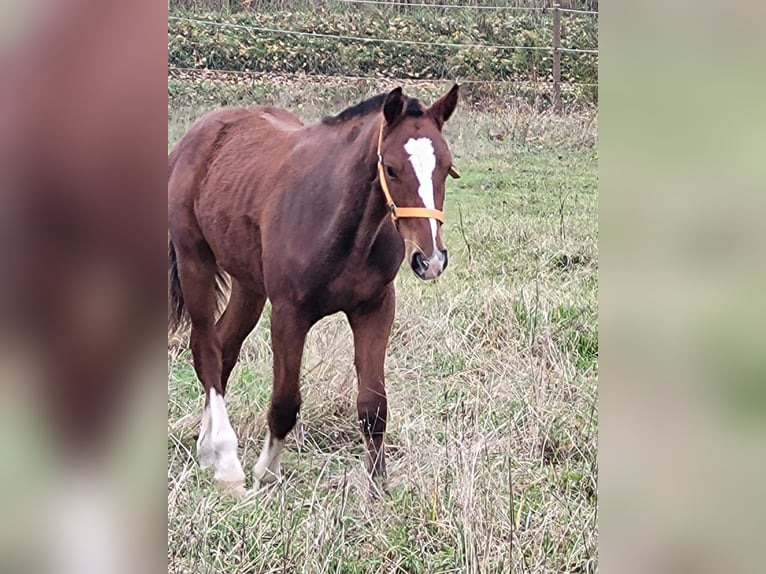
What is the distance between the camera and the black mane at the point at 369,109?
2020mm

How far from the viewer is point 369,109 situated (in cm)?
204

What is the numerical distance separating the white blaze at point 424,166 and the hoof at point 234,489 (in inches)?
30.6

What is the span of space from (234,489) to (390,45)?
120cm

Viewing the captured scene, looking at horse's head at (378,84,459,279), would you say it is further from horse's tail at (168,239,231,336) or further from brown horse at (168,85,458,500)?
horse's tail at (168,239,231,336)

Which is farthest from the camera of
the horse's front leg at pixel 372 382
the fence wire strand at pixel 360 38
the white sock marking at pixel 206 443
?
the horse's front leg at pixel 372 382

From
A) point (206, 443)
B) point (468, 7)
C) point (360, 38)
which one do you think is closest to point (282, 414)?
point (206, 443)

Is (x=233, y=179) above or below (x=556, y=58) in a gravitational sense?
below

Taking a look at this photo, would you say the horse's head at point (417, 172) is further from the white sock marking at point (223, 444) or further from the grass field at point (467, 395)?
the white sock marking at point (223, 444)

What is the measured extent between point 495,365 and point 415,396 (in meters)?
0.24

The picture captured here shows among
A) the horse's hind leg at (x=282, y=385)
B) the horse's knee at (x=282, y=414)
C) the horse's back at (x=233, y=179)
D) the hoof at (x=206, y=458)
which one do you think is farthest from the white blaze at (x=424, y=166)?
the hoof at (x=206, y=458)

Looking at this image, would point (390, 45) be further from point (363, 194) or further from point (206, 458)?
point (206, 458)
